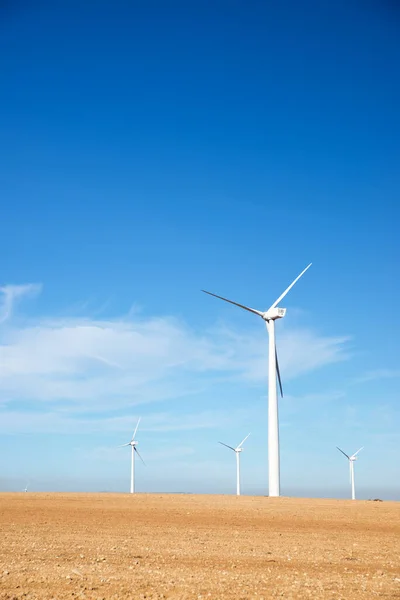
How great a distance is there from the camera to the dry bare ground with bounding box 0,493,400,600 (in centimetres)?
1639

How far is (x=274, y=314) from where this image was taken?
69.9 m

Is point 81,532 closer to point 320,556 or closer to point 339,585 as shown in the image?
point 320,556

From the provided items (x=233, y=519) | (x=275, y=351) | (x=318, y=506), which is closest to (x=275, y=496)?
(x=318, y=506)

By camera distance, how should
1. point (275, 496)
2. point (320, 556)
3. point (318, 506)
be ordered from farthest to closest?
point (275, 496) < point (318, 506) < point (320, 556)

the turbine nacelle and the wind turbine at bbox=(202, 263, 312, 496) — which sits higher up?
the turbine nacelle

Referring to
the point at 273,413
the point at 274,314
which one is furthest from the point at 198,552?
the point at 274,314

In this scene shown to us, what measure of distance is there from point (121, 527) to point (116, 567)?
1432 centimetres

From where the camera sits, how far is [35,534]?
2898cm

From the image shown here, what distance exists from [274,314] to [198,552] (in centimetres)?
4781

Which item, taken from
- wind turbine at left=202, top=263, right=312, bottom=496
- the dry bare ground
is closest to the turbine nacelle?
wind turbine at left=202, top=263, right=312, bottom=496

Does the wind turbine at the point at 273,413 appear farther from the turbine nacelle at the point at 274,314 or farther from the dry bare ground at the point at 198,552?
the dry bare ground at the point at 198,552

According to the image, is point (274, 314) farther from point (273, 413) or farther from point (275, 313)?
point (273, 413)

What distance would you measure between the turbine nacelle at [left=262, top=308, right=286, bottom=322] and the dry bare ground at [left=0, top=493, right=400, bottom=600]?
2798 cm

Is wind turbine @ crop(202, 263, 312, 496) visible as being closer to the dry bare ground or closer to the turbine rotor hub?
the turbine rotor hub
